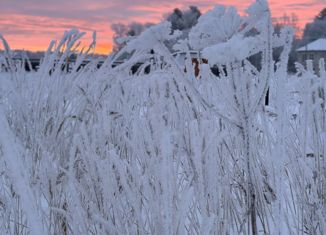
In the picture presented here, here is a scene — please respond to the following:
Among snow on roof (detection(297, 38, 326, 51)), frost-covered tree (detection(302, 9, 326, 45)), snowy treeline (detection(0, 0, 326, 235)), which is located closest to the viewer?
snowy treeline (detection(0, 0, 326, 235))

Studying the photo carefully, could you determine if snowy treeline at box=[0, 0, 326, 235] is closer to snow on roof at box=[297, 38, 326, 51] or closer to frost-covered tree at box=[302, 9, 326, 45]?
snow on roof at box=[297, 38, 326, 51]

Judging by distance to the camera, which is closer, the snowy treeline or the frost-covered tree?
the snowy treeline

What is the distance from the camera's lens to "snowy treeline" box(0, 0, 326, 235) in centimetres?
102

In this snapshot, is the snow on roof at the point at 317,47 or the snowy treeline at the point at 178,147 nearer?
the snowy treeline at the point at 178,147

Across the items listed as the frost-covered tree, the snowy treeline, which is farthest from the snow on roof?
the snowy treeline

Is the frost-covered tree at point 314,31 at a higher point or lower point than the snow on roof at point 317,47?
higher

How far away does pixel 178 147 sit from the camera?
144cm

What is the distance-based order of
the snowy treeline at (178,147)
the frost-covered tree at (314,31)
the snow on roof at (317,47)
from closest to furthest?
the snowy treeline at (178,147)
the snow on roof at (317,47)
the frost-covered tree at (314,31)

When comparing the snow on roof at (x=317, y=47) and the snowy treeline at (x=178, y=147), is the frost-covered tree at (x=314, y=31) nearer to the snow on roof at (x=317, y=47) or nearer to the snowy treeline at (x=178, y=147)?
the snow on roof at (x=317, y=47)

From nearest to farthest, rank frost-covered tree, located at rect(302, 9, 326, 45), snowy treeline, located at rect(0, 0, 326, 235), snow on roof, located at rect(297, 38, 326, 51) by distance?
snowy treeline, located at rect(0, 0, 326, 235), snow on roof, located at rect(297, 38, 326, 51), frost-covered tree, located at rect(302, 9, 326, 45)

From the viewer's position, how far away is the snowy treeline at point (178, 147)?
1018mm

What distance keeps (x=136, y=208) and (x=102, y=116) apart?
63 centimetres

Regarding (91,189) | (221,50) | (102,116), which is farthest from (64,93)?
(221,50)

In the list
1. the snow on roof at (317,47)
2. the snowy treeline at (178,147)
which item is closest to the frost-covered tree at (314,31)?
the snow on roof at (317,47)
